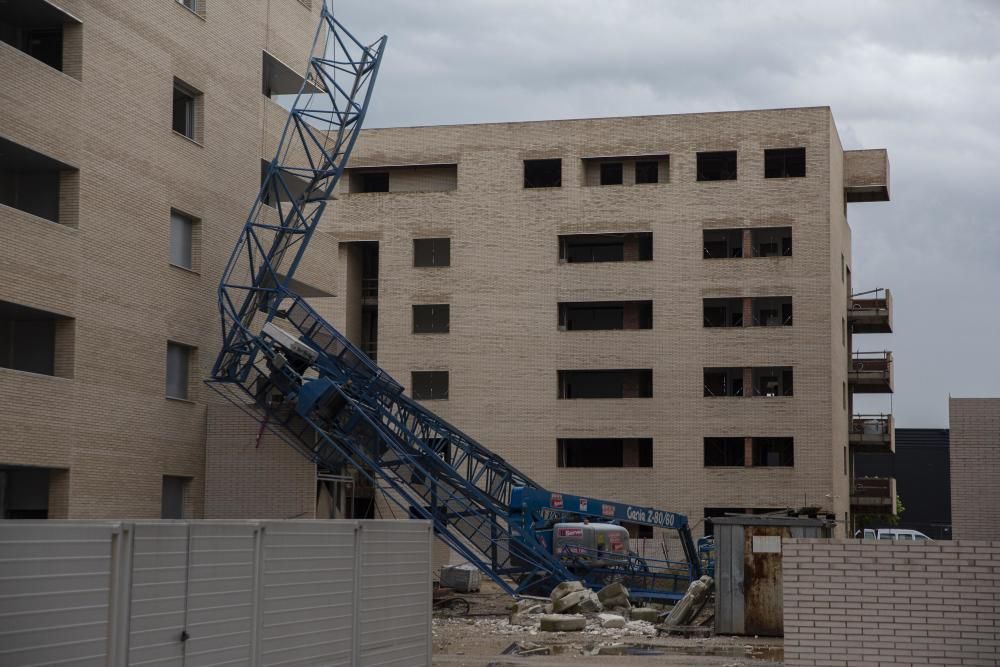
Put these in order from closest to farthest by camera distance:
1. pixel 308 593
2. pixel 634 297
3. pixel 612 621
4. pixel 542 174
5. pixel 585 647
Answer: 1. pixel 308 593
2. pixel 585 647
3. pixel 612 621
4. pixel 634 297
5. pixel 542 174

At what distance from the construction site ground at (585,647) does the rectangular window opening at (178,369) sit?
8.22 metres

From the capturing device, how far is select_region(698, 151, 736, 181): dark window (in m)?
57.5

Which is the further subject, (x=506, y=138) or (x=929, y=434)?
(x=929, y=434)

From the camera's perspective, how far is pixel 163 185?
31.1 m

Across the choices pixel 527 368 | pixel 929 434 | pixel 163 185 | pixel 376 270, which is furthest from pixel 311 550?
pixel 929 434

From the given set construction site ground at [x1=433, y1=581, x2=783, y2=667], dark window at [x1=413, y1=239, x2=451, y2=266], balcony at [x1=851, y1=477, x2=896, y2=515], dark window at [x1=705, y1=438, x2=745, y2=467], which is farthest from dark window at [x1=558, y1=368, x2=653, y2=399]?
construction site ground at [x1=433, y1=581, x2=783, y2=667]

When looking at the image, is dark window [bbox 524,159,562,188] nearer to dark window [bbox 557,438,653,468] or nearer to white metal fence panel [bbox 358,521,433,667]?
dark window [bbox 557,438,653,468]

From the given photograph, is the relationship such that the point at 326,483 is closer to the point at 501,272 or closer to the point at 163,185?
the point at 163,185

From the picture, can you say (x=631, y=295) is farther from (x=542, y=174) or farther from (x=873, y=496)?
(x=873, y=496)

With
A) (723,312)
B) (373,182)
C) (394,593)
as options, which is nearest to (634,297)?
(723,312)

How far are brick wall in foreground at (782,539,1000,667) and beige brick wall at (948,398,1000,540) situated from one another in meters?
6.77

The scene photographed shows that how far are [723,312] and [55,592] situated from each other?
48817mm

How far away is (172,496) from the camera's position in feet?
107

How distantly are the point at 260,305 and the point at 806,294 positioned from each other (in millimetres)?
28222
